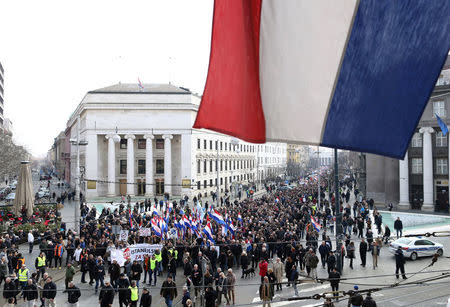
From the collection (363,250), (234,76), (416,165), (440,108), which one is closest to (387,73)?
(234,76)

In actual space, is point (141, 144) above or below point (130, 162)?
above

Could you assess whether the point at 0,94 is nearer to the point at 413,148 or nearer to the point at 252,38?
the point at 413,148

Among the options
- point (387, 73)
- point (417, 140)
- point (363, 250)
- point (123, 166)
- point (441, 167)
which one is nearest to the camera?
point (387, 73)

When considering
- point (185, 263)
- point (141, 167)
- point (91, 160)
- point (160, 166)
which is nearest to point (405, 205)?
point (185, 263)

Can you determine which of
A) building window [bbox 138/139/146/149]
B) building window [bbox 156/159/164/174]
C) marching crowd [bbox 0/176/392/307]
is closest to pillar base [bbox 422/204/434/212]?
marching crowd [bbox 0/176/392/307]

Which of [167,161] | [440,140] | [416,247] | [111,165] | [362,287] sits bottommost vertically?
[362,287]

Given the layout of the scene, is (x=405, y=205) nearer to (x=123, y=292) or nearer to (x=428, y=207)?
(x=428, y=207)

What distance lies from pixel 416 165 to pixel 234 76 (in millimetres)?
40888

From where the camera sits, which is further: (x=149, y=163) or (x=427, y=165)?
(x=149, y=163)

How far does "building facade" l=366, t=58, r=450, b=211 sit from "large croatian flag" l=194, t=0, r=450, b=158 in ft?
117

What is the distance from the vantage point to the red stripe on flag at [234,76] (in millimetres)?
3939

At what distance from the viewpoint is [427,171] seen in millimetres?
37656

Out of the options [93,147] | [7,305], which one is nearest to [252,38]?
[7,305]

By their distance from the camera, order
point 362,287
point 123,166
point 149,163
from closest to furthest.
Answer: point 362,287, point 149,163, point 123,166
